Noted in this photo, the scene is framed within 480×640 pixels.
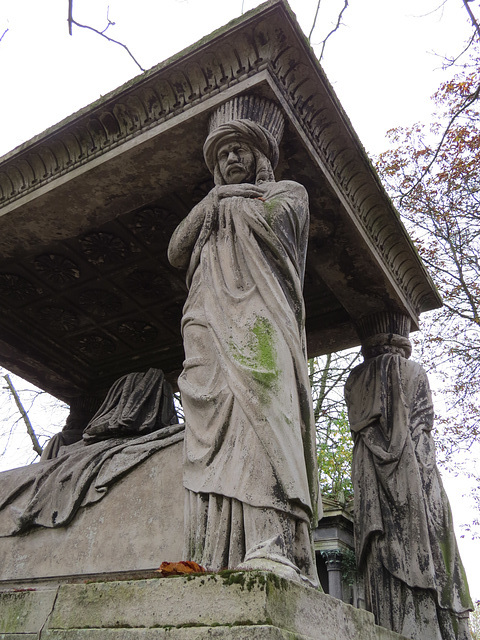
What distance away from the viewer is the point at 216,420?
9.61 ft

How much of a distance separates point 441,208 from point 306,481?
10.6 m

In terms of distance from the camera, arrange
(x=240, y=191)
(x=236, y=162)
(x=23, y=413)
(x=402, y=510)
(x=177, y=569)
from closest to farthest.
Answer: (x=177, y=569), (x=240, y=191), (x=236, y=162), (x=402, y=510), (x=23, y=413)

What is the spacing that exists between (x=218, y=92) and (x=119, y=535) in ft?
10.2

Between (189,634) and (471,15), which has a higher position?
(471,15)

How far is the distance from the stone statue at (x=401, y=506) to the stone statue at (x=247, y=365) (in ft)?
6.84

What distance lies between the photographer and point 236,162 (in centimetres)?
393

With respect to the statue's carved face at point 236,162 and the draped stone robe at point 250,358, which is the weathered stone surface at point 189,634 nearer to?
the draped stone robe at point 250,358

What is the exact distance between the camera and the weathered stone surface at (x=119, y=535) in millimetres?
3910

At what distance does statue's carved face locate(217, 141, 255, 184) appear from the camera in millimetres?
3941

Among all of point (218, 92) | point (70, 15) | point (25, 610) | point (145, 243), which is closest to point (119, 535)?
point (25, 610)

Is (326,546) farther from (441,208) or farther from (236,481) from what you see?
(441,208)

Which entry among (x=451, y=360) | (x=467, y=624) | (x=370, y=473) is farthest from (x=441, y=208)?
(x=467, y=624)

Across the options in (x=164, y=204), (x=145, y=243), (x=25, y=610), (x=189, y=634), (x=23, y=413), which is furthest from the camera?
(x=23, y=413)

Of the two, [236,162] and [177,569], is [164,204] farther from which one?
[177,569]
